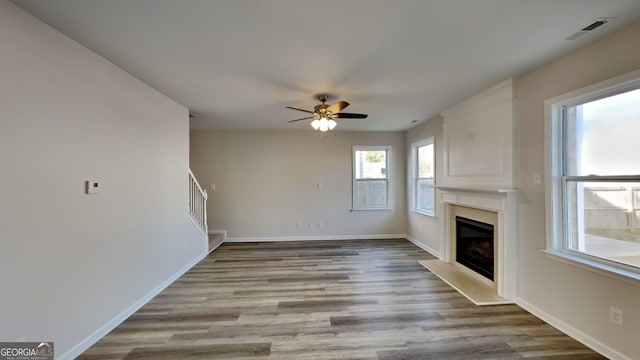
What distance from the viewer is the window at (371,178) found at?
684 cm

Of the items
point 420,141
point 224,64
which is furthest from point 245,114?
point 420,141

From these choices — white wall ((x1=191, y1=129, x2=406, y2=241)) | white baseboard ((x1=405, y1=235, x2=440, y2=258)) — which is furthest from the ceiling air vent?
white wall ((x1=191, y1=129, x2=406, y2=241))

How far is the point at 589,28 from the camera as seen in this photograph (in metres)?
2.17

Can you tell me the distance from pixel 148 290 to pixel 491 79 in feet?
15.8

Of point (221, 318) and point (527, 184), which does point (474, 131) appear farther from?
point (221, 318)

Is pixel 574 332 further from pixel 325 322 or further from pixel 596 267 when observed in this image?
pixel 325 322

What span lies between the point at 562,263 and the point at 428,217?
3008 mm

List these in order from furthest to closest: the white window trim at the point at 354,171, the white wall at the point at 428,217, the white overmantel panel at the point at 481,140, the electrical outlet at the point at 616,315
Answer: the white window trim at the point at 354,171
the white wall at the point at 428,217
the white overmantel panel at the point at 481,140
the electrical outlet at the point at 616,315

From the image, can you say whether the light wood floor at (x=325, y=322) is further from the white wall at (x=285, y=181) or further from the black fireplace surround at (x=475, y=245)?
the white wall at (x=285, y=181)

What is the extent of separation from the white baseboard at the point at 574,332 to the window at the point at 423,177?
8.46ft

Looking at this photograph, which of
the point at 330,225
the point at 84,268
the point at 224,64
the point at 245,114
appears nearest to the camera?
the point at 84,268

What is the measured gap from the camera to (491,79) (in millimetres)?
3314

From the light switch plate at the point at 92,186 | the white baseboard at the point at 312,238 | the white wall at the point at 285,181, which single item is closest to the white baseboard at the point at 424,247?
the white baseboard at the point at 312,238

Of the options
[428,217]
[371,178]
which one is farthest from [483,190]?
[371,178]
